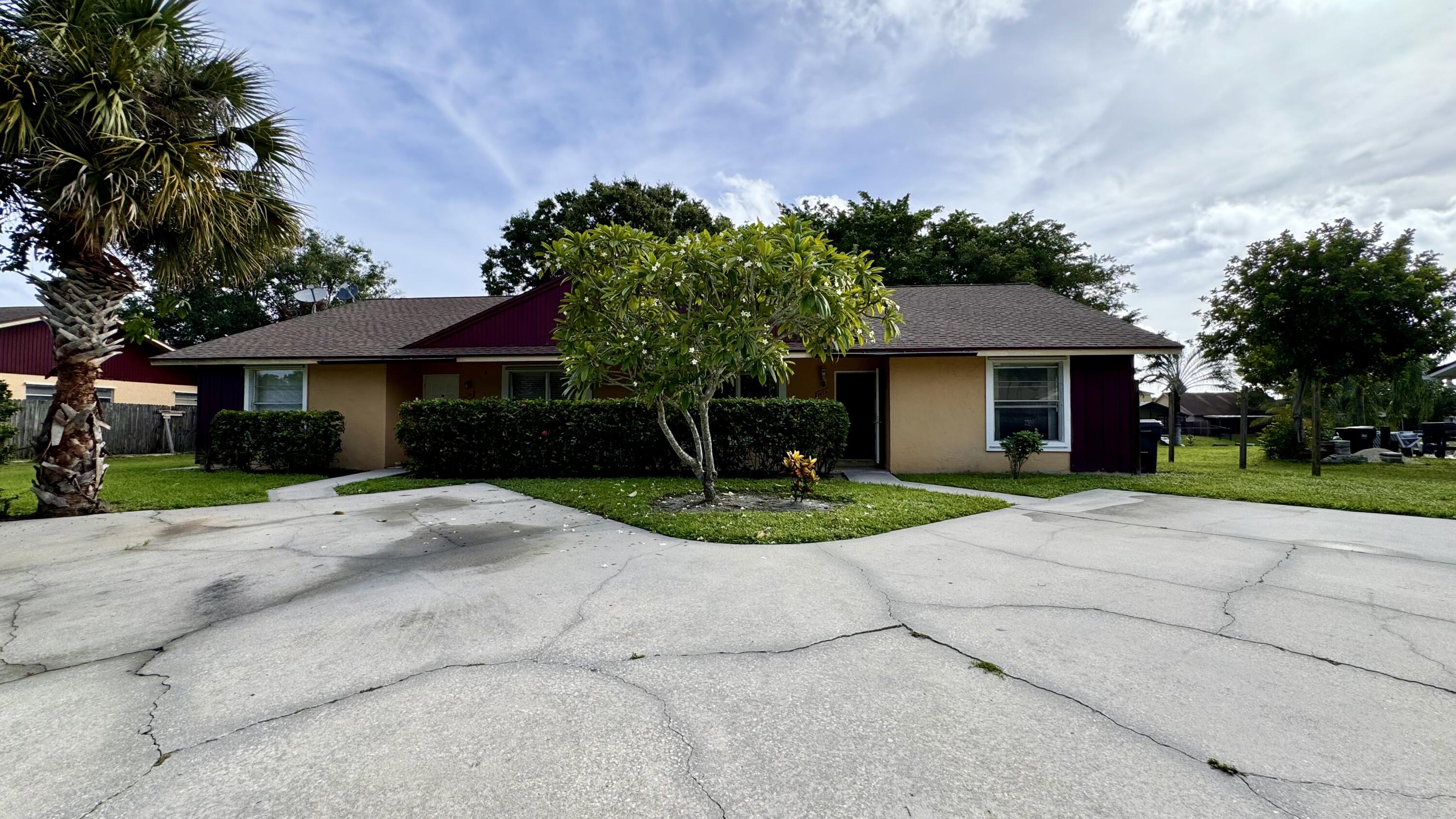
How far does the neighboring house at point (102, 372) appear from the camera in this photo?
17.2 m

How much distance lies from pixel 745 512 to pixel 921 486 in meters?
3.93

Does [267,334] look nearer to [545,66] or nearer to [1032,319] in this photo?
[545,66]

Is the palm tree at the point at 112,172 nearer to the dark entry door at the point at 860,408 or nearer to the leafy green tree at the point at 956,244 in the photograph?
the dark entry door at the point at 860,408

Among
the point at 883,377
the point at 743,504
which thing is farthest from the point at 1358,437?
the point at 743,504

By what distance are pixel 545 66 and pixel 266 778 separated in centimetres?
1084

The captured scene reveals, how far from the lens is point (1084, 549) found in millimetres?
4855

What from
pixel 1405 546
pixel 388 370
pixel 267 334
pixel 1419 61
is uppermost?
pixel 1419 61

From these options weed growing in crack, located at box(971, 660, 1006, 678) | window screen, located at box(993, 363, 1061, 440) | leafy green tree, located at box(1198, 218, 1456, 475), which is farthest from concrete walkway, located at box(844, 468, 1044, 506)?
leafy green tree, located at box(1198, 218, 1456, 475)

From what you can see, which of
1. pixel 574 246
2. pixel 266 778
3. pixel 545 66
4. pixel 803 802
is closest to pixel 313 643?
pixel 266 778

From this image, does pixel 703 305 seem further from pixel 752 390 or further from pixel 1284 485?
pixel 1284 485

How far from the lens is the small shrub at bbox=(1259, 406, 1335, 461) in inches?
605

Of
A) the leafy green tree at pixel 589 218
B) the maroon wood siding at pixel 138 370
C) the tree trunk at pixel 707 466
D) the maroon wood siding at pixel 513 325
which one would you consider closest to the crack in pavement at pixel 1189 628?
the tree trunk at pixel 707 466

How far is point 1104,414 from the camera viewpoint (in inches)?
419

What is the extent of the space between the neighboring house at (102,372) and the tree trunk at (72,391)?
11.5 meters
